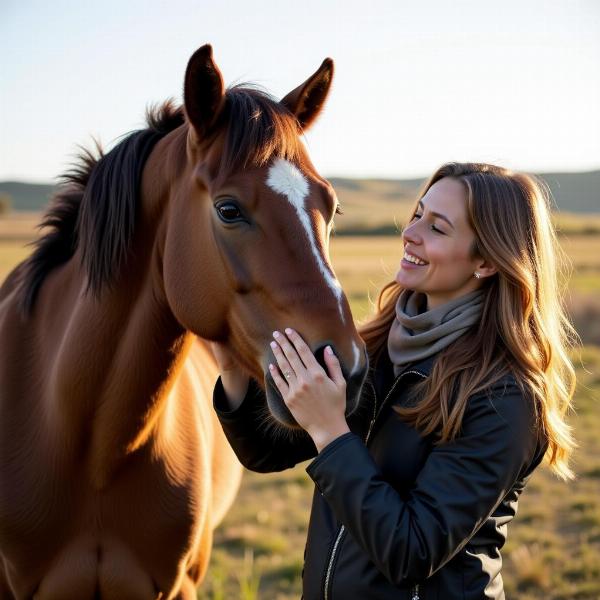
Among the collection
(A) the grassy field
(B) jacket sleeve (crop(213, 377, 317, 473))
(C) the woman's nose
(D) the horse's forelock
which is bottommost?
(A) the grassy field

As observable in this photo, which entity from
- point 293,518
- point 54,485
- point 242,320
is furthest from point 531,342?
point 293,518

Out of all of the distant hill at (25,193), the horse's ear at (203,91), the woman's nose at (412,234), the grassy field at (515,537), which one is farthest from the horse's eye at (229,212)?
the distant hill at (25,193)

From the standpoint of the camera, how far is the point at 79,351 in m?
2.46

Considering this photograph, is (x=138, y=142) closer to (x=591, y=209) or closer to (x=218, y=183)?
(x=218, y=183)

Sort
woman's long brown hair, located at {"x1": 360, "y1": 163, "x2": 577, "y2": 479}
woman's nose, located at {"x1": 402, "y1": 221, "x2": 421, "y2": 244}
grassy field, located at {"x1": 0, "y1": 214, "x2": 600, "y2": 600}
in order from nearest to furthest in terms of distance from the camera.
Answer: woman's long brown hair, located at {"x1": 360, "y1": 163, "x2": 577, "y2": 479}, woman's nose, located at {"x1": 402, "y1": 221, "x2": 421, "y2": 244}, grassy field, located at {"x1": 0, "y1": 214, "x2": 600, "y2": 600}

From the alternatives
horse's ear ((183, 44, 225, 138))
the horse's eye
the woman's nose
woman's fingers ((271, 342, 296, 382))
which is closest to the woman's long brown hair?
the woman's nose

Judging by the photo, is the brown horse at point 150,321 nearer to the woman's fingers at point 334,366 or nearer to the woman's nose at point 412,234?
the woman's fingers at point 334,366

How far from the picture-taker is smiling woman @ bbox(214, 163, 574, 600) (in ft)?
6.09

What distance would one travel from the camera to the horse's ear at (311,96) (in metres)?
2.49

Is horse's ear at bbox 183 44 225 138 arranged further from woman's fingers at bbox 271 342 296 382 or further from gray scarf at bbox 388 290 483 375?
gray scarf at bbox 388 290 483 375

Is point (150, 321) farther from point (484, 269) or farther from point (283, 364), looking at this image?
point (484, 269)

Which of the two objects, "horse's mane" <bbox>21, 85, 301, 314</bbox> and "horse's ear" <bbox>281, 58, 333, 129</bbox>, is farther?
"horse's ear" <bbox>281, 58, 333, 129</bbox>

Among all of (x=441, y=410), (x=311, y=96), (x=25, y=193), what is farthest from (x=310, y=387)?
(x=25, y=193)

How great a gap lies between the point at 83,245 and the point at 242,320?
0.79 meters
